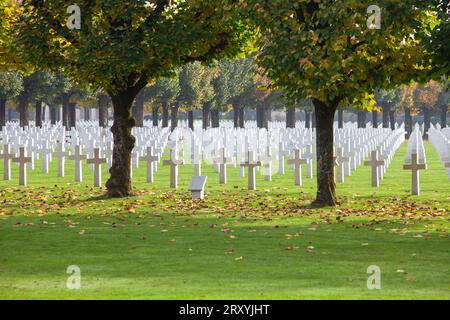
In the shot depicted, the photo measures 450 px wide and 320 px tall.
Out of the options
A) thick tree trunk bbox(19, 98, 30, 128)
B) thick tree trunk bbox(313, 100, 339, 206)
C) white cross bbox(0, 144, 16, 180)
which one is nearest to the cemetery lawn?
thick tree trunk bbox(313, 100, 339, 206)

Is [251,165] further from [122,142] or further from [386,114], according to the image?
[386,114]

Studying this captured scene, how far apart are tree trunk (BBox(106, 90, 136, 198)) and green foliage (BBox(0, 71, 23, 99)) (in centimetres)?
3663

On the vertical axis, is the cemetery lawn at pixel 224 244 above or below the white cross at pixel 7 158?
below

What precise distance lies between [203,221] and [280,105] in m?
84.1

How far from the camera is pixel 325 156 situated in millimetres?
22547

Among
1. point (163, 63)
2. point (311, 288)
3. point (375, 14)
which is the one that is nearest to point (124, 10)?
point (163, 63)

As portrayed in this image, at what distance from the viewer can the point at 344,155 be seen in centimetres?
3128

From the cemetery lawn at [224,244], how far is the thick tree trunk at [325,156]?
55cm

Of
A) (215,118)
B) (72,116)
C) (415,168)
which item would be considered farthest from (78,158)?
(215,118)

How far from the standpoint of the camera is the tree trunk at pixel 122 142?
2477 centimetres

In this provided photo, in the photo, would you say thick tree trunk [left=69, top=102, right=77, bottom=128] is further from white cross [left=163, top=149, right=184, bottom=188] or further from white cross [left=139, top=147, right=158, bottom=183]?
white cross [left=163, top=149, right=184, bottom=188]

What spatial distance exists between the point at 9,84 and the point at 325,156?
4176 cm

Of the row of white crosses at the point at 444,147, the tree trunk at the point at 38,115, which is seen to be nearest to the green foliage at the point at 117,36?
the row of white crosses at the point at 444,147

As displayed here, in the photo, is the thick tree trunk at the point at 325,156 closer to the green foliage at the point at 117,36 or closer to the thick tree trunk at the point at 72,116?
the green foliage at the point at 117,36
